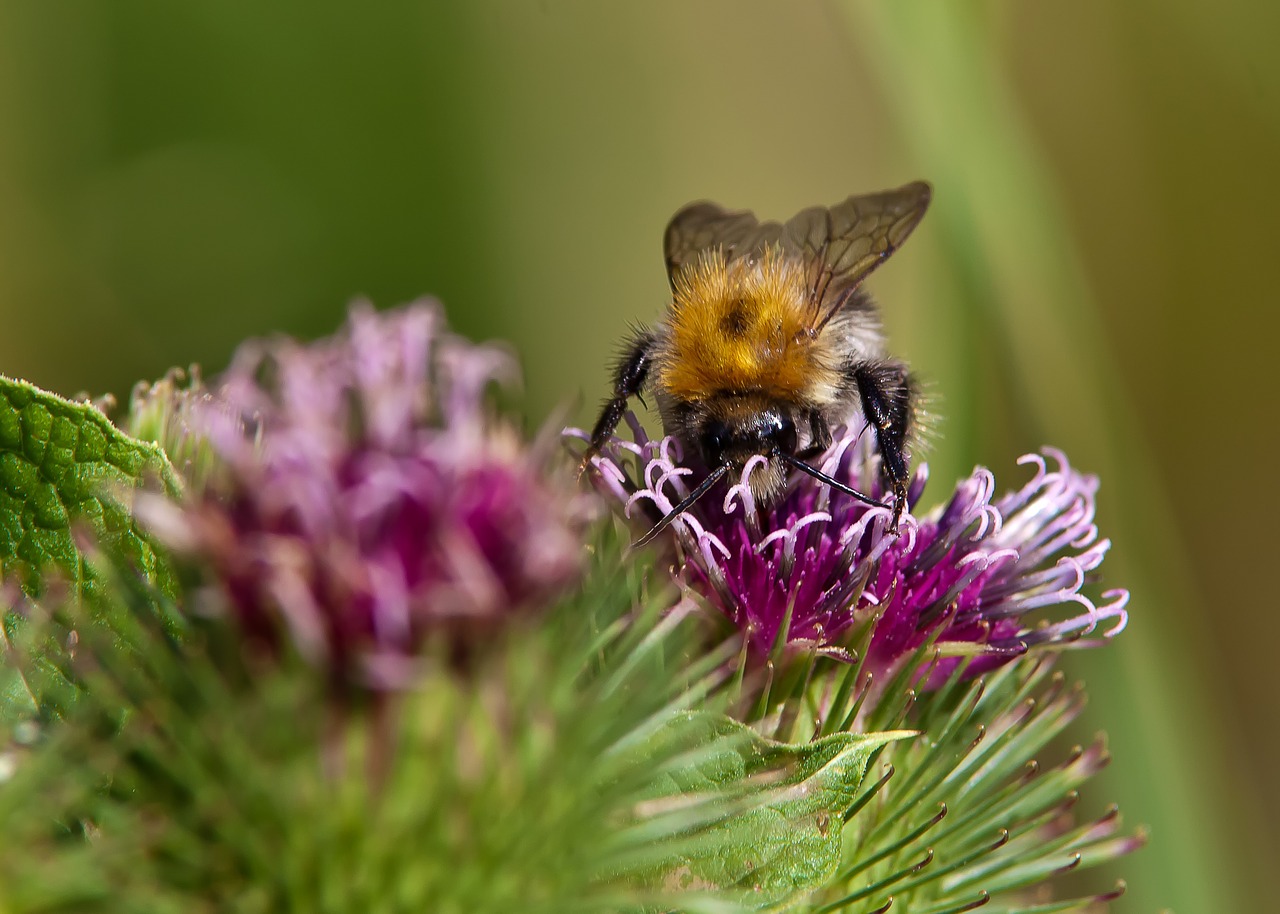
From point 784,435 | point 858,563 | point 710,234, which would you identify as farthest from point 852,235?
point 858,563

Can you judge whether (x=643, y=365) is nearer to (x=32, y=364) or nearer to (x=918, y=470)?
(x=918, y=470)

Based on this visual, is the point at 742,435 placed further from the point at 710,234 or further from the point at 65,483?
the point at 65,483

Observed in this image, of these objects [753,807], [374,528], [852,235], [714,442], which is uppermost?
[852,235]

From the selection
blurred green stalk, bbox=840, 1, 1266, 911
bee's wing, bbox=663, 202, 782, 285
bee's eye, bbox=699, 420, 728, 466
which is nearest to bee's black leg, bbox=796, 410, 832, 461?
bee's eye, bbox=699, 420, 728, 466

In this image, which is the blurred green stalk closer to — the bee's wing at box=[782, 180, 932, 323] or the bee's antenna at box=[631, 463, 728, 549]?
the bee's wing at box=[782, 180, 932, 323]

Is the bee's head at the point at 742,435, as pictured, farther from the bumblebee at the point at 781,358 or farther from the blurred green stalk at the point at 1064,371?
the blurred green stalk at the point at 1064,371

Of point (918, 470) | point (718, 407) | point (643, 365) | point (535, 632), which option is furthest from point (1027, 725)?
point (535, 632)
